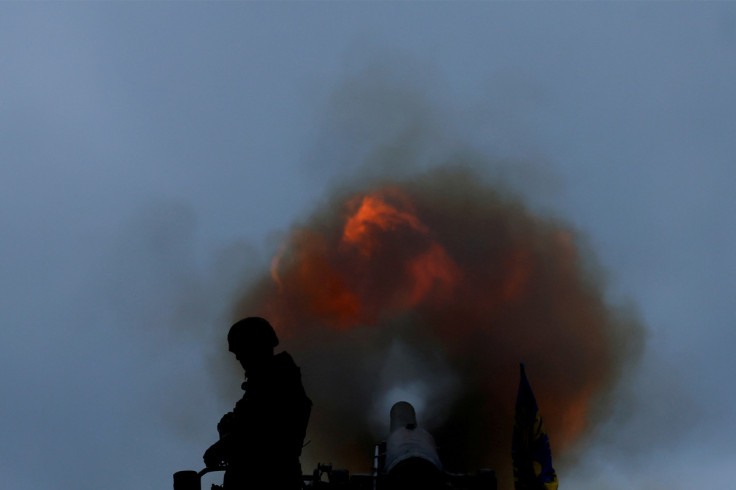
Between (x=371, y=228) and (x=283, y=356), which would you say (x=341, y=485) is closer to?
(x=283, y=356)

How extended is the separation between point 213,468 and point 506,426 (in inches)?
575

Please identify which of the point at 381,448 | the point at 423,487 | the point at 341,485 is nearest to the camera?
the point at 423,487

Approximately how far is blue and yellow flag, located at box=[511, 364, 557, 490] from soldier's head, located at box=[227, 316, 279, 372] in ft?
13.4

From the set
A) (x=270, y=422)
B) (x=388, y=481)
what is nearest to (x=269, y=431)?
(x=270, y=422)

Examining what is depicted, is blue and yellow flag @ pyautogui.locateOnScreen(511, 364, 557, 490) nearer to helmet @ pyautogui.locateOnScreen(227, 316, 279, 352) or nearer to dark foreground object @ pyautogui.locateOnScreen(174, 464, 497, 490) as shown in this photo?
dark foreground object @ pyautogui.locateOnScreen(174, 464, 497, 490)

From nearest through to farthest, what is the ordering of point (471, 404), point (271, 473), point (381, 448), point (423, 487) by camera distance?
point (271, 473) → point (423, 487) → point (381, 448) → point (471, 404)

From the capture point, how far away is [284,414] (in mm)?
9141

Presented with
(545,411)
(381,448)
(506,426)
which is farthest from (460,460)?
(381,448)

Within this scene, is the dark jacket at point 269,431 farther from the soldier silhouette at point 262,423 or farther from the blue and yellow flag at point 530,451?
the blue and yellow flag at point 530,451

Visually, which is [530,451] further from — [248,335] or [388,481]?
[248,335]

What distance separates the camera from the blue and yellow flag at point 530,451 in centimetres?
1093

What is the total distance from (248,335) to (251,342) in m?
0.09

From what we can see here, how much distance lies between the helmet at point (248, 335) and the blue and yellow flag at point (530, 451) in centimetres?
414

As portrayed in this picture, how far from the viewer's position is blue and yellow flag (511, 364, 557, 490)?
10930mm
